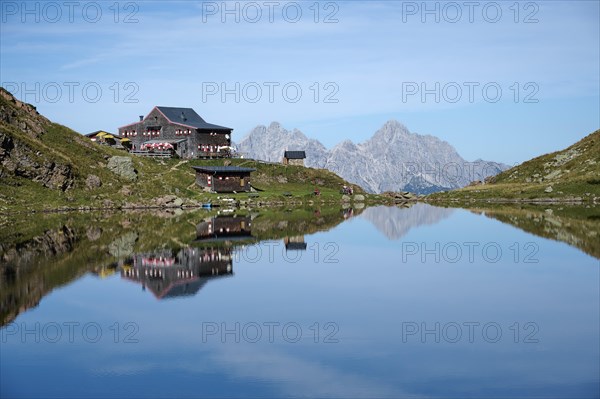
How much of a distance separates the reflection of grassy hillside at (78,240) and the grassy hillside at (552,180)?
53.9 m

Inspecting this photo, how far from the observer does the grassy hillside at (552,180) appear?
421ft

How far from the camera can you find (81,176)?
117625 millimetres

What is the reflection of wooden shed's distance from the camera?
131 m

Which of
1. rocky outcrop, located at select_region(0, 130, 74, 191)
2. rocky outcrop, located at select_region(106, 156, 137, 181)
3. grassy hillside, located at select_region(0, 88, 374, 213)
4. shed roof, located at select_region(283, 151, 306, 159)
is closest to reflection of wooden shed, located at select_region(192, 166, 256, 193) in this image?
grassy hillside, located at select_region(0, 88, 374, 213)

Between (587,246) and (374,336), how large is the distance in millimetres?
33265

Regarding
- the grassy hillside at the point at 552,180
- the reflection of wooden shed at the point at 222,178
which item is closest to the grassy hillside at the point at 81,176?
the reflection of wooden shed at the point at 222,178

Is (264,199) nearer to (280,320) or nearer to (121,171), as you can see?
(121,171)

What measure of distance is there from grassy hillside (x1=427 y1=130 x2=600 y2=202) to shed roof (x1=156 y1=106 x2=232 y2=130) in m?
53.5

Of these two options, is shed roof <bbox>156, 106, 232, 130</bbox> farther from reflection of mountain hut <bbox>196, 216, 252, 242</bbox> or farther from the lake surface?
the lake surface

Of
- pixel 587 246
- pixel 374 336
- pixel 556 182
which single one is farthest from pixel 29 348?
pixel 556 182

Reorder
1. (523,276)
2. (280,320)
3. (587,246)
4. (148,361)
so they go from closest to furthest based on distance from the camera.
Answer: (148,361) → (280,320) → (523,276) → (587,246)

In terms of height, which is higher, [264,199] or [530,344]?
[264,199]

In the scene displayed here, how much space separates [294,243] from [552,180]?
9744cm

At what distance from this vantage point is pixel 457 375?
856 inches
